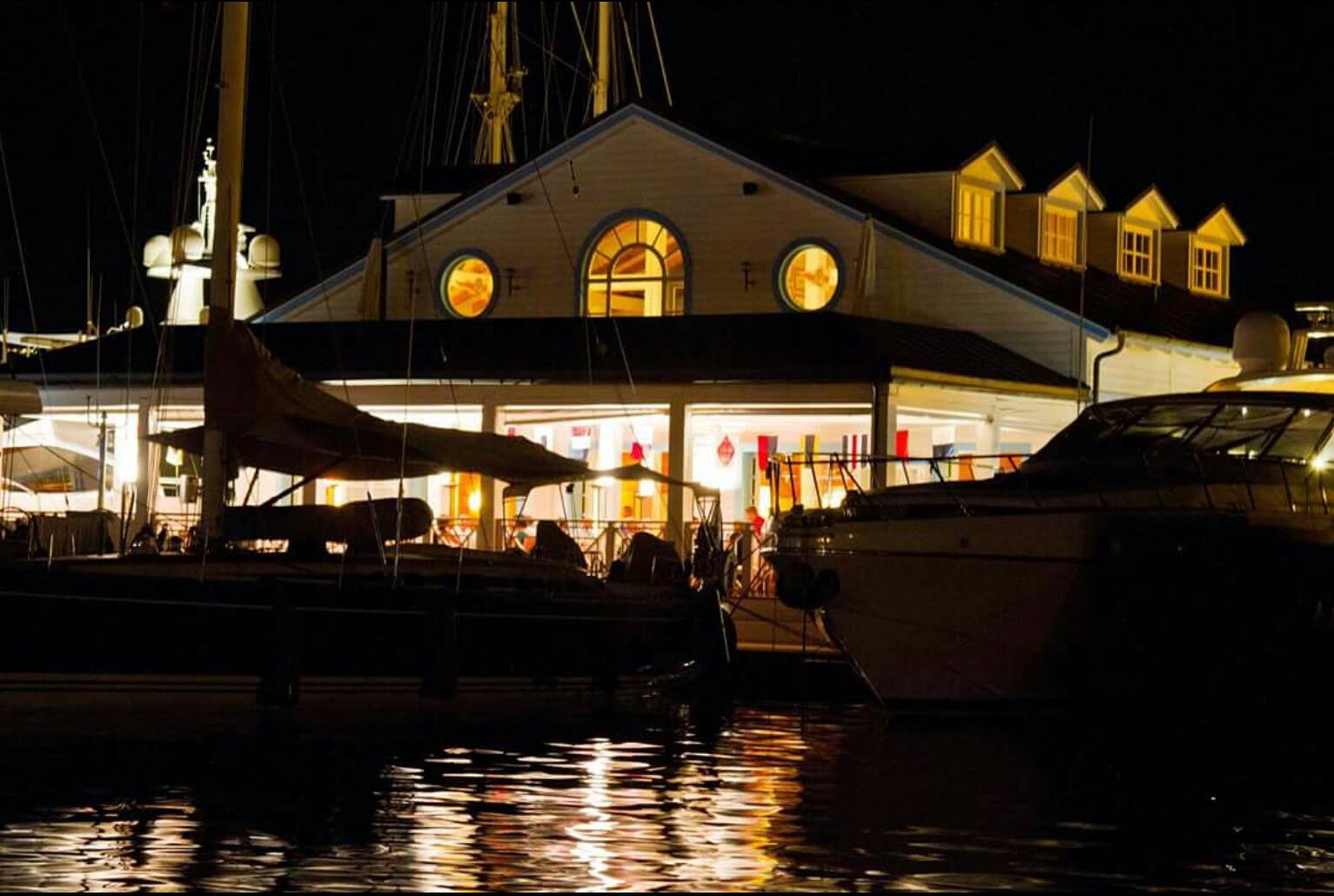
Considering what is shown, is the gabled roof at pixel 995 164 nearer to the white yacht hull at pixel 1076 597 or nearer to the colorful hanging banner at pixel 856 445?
the colorful hanging banner at pixel 856 445

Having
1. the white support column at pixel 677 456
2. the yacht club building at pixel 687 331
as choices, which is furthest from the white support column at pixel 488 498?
the white support column at pixel 677 456

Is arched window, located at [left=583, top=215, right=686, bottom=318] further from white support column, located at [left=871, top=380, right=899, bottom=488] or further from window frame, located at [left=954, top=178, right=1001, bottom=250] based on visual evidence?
white support column, located at [left=871, top=380, right=899, bottom=488]

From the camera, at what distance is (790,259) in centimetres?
3719

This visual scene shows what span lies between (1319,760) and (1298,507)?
2489mm

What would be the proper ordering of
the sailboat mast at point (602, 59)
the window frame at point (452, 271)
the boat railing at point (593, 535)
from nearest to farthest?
the boat railing at point (593, 535)
the window frame at point (452, 271)
the sailboat mast at point (602, 59)

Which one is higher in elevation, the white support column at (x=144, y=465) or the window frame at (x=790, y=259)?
the window frame at (x=790, y=259)

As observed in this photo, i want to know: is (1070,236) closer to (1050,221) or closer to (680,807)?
(1050,221)

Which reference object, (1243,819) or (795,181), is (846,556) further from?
(795,181)

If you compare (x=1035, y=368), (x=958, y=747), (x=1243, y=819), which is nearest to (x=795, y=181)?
(x=1035, y=368)

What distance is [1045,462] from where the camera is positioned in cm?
2294

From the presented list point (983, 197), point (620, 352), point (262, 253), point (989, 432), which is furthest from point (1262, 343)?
point (262, 253)

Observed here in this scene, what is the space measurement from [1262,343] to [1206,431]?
11.1 m

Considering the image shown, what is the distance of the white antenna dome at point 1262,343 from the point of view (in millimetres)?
33094

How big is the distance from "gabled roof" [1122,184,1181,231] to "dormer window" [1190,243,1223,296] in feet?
3.01
